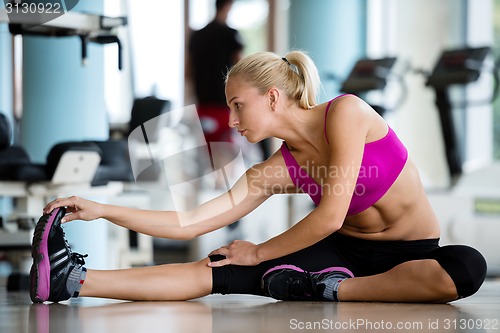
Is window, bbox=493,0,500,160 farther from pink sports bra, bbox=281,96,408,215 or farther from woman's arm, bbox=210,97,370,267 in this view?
woman's arm, bbox=210,97,370,267

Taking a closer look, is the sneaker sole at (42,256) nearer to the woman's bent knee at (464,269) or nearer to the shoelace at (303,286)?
the shoelace at (303,286)

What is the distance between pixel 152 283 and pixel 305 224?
440mm

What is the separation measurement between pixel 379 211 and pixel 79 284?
31.4 inches

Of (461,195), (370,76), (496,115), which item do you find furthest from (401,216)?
(496,115)

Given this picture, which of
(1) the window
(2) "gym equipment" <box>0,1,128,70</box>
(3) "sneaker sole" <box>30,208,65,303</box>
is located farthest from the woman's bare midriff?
(1) the window

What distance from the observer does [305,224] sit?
2.01 metres

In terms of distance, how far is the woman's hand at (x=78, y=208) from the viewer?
1994mm

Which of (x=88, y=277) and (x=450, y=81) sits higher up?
(x=450, y=81)

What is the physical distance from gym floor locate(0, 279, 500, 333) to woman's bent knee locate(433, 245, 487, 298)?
0.18 ft

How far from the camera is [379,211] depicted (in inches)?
83.9

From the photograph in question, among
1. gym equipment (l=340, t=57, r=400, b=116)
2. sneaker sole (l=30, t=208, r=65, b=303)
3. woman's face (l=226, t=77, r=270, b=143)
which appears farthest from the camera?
gym equipment (l=340, t=57, r=400, b=116)

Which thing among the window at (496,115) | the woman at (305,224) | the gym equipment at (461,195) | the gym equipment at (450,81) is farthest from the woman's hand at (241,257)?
the window at (496,115)

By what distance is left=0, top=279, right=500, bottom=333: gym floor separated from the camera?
1567 mm

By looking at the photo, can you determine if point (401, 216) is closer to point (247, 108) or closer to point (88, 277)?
point (247, 108)
